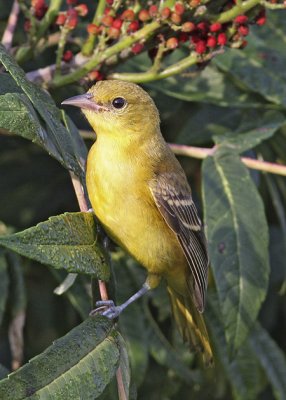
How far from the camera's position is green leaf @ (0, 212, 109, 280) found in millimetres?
2371

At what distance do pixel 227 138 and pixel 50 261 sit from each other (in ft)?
5.80

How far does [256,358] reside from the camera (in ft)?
14.1

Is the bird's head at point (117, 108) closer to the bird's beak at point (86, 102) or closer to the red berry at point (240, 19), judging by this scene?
the bird's beak at point (86, 102)

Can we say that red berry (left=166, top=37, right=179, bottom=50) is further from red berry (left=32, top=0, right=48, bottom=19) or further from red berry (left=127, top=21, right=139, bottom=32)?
red berry (left=32, top=0, right=48, bottom=19)

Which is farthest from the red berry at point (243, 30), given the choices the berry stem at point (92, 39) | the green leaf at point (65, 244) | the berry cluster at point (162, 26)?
the green leaf at point (65, 244)

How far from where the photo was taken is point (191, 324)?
4211 mm

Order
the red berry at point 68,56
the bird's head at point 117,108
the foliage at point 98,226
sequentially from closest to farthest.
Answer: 1. the foliage at point 98,226
2. the red berry at point 68,56
3. the bird's head at point 117,108

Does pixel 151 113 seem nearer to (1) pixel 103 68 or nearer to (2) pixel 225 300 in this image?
(1) pixel 103 68

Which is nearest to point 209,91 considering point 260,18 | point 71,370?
point 260,18

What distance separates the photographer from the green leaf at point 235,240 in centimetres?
359

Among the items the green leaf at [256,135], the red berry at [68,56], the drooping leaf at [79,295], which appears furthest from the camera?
the green leaf at [256,135]

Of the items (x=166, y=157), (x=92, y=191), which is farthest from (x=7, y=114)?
(x=166, y=157)

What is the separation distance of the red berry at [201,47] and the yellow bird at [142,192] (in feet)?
1.46

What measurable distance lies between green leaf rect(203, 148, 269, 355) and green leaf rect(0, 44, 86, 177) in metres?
0.72
